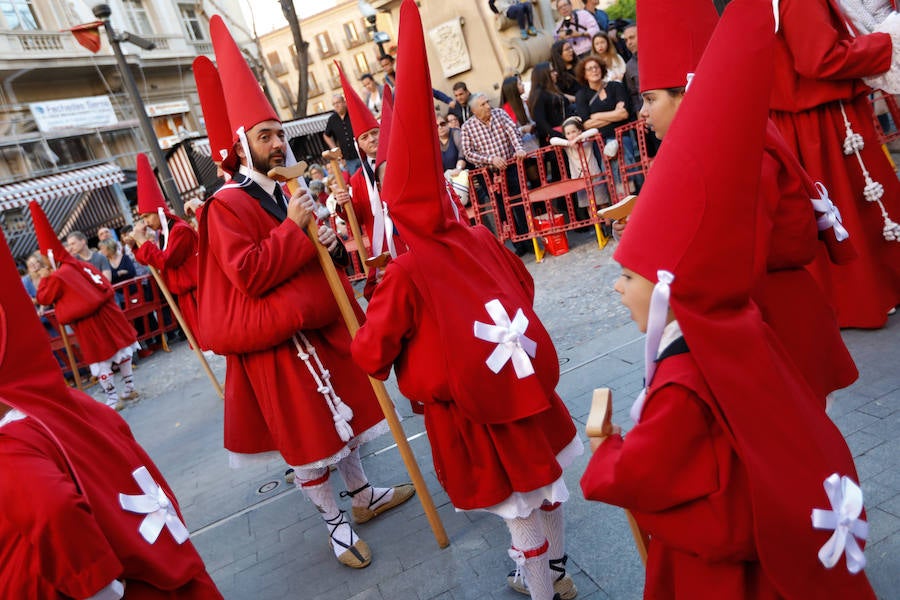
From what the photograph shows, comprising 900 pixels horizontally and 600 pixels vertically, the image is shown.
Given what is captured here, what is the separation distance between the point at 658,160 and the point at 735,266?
0.33 m

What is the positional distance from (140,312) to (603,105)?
28.8 feet

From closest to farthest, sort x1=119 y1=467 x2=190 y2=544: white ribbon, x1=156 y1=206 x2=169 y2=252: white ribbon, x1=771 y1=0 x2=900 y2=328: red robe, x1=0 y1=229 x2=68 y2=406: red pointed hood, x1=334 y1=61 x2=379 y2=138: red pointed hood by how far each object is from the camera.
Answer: x1=0 y1=229 x2=68 y2=406: red pointed hood, x1=119 y1=467 x2=190 y2=544: white ribbon, x1=771 y1=0 x2=900 y2=328: red robe, x1=334 y1=61 x2=379 y2=138: red pointed hood, x1=156 y1=206 x2=169 y2=252: white ribbon

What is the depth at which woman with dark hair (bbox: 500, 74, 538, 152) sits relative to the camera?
10.6 metres

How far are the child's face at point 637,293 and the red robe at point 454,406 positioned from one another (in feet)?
2.90

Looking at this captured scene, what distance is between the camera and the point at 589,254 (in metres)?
8.95

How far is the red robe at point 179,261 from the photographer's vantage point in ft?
A: 27.3

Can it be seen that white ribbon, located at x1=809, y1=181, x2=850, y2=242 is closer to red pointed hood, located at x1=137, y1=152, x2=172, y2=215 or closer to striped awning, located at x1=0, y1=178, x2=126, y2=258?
red pointed hood, located at x1=137, y1=152, x2=172, y2=215

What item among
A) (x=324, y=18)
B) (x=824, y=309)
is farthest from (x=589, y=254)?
(x=324, y=18)

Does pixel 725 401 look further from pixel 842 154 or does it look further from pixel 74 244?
pixel 74 244

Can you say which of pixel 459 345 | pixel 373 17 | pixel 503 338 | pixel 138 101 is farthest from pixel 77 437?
pixel 373 17

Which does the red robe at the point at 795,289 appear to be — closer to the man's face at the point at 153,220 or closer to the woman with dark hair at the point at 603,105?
the woman with dark hair at the point at 603,105

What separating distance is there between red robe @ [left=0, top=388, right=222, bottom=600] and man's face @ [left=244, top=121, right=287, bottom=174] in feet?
5.70

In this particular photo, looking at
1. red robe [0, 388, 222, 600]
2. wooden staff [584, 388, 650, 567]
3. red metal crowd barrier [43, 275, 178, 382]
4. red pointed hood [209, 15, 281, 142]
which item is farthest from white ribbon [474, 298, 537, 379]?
red metal crowd barrier [43, 275, 178, 382]

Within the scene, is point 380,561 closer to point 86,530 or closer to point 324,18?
point 86,530
